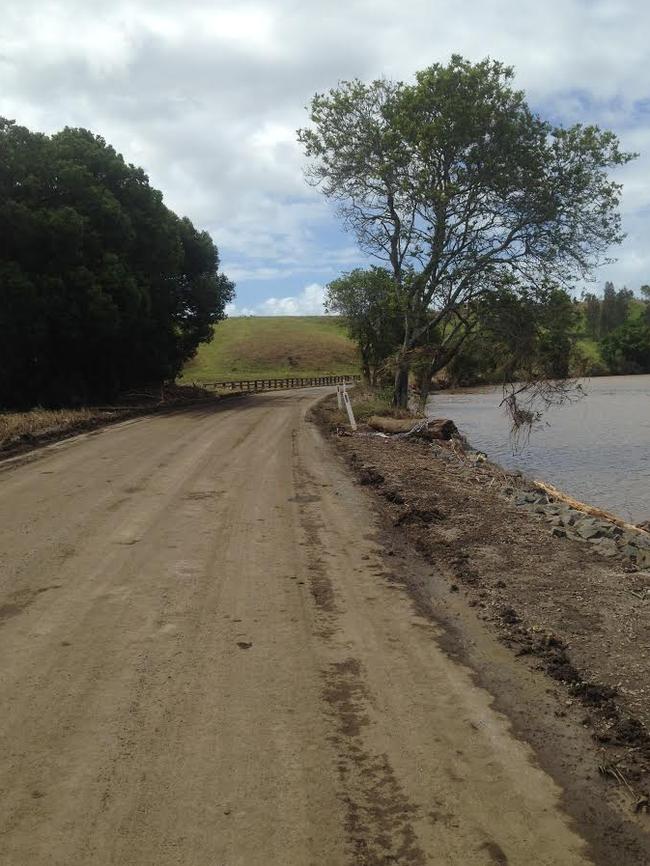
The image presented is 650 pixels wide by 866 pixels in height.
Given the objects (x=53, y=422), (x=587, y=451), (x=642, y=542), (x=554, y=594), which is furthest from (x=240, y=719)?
(x=587, y=451)

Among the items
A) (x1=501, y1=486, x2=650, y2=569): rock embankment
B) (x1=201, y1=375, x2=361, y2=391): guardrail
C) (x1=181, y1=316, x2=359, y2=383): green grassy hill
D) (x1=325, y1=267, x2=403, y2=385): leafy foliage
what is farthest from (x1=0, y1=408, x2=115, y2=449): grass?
(x1=181, y1=316, x2=359, y2=383): green grassy hill

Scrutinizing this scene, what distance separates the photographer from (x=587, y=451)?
76.6 feet

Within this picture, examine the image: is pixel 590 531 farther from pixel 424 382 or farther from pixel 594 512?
pixel 424 382

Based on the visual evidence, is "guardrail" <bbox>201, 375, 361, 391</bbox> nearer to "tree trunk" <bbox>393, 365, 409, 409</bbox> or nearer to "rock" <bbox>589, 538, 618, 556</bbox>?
"tree trunk" <bbox>393, 365, 409, 409</bbox>

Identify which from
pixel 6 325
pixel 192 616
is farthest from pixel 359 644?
pixel 6 325

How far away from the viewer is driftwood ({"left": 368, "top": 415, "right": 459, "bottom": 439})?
68.7 ft

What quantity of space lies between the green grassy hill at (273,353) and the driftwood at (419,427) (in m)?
66.1

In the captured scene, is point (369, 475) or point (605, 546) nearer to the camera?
point (605, 546)

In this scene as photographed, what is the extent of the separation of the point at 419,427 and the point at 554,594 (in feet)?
48.8

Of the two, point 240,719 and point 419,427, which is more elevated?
point 419,427

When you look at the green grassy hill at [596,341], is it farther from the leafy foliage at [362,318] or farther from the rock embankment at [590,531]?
the rock embankment at [590,531]

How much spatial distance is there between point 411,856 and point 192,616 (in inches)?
119

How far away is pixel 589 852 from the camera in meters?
3.05

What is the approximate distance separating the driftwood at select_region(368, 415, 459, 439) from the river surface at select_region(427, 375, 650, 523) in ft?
5.80
